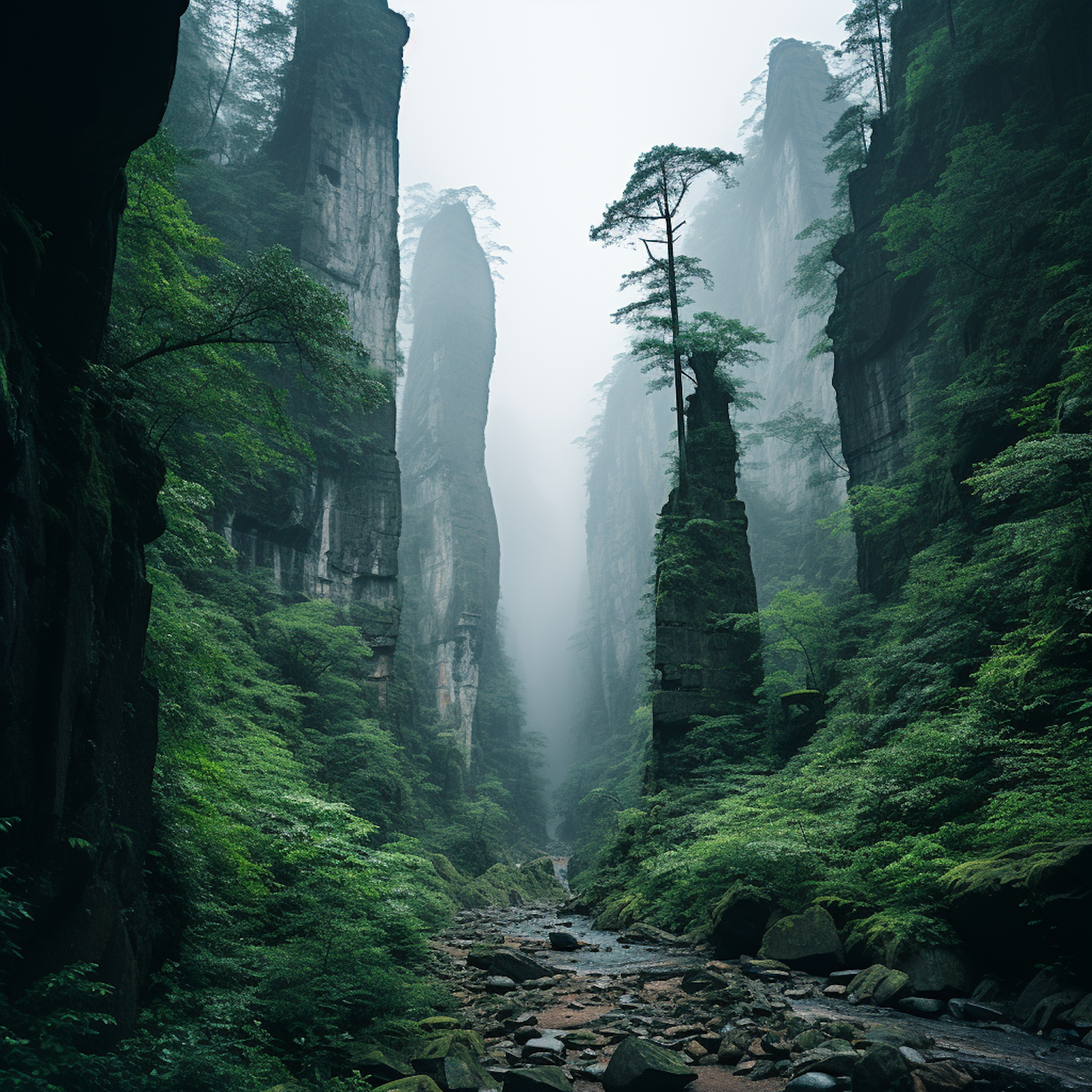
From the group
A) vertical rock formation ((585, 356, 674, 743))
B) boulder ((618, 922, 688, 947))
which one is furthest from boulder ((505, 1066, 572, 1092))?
vertical rock formation ((585, 356, 674, 743))

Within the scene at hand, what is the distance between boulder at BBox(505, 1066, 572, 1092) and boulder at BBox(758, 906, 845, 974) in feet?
13.5

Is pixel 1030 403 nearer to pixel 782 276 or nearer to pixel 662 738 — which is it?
pixel 662 738

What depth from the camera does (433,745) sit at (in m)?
29.8

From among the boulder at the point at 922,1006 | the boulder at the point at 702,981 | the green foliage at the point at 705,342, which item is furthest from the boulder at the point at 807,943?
the green foliage at the point at 705,342

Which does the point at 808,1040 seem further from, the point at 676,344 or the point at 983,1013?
the point at 676,344

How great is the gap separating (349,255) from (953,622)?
2725 cm

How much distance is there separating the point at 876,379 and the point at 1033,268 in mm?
7544

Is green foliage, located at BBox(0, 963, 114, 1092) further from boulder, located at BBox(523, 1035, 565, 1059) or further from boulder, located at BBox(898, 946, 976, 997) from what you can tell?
boulder, located at BBox(898, 946, 976, 997)

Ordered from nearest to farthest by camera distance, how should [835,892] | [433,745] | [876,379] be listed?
[835,892] < [876,379] < [433,745]

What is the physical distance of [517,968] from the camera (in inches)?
328

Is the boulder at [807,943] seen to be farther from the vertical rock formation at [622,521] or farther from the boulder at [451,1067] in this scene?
the vertical rock formation at [622,521]

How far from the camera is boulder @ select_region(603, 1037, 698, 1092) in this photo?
455 centimetres

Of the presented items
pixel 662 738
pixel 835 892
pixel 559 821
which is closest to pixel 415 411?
pixel 559 821

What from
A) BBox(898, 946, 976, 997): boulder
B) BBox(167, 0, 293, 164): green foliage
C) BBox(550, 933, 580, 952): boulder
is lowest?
BBox(550, 933, 580, 952): boulder
